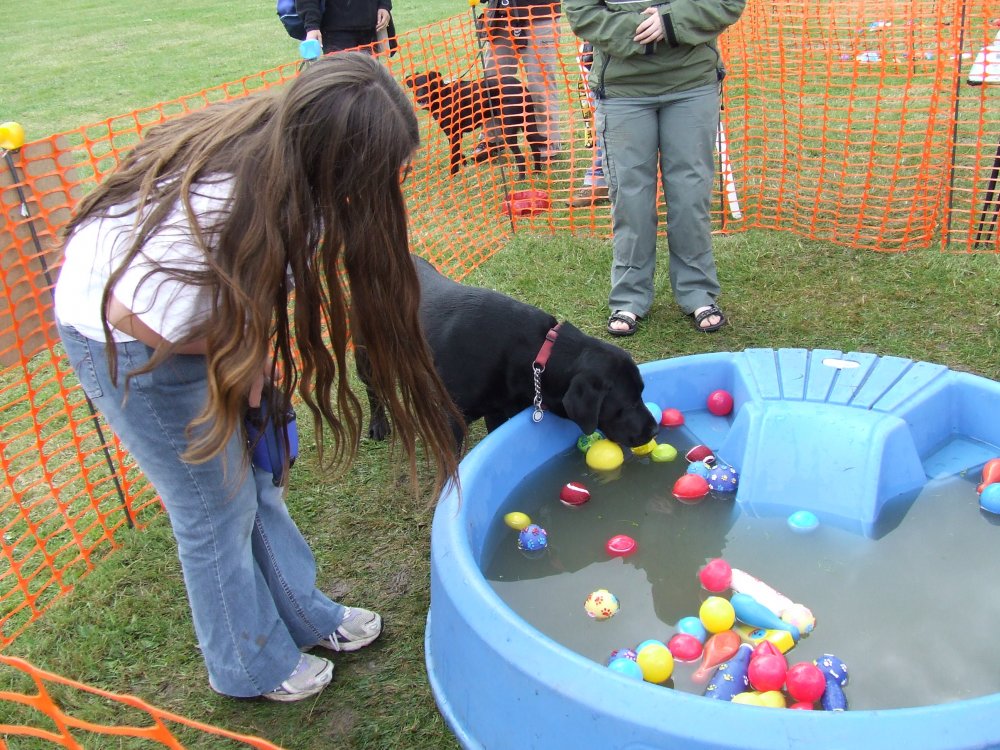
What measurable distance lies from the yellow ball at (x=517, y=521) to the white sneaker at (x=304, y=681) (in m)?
0.81

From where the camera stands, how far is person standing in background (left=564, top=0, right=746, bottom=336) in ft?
13.1

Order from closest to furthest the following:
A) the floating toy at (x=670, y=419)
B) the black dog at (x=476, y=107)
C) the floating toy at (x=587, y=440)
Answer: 1. the floating toy at (x=587, y=440)
2. the floating toy at (x=670, y=419)
3. the black dog at (x=476, y=107)

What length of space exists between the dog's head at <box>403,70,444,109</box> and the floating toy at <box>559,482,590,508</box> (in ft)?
12.3

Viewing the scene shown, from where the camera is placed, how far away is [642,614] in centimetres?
268

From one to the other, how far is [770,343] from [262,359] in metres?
3.13

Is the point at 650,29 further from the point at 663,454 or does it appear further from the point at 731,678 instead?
the point at 731,678

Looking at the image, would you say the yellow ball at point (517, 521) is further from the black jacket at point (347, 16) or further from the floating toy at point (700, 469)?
the black jacket at point (347, 16)

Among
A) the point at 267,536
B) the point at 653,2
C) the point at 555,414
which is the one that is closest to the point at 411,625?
the point at 267,536

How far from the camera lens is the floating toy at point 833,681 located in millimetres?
2209

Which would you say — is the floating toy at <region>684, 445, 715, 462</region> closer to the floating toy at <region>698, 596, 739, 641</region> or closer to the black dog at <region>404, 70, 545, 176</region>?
the floating toy at <region>698, 596, 739, 641</region>

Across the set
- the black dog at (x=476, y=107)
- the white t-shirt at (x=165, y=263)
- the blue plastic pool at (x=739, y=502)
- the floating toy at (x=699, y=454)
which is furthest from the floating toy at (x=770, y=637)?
the black dog at (x=476, y=107)

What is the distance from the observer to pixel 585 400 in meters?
3.23

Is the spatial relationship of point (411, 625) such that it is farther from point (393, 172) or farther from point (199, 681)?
point (393, 172)

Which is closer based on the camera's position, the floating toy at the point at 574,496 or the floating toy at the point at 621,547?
the floating toy at the point at 621,547
